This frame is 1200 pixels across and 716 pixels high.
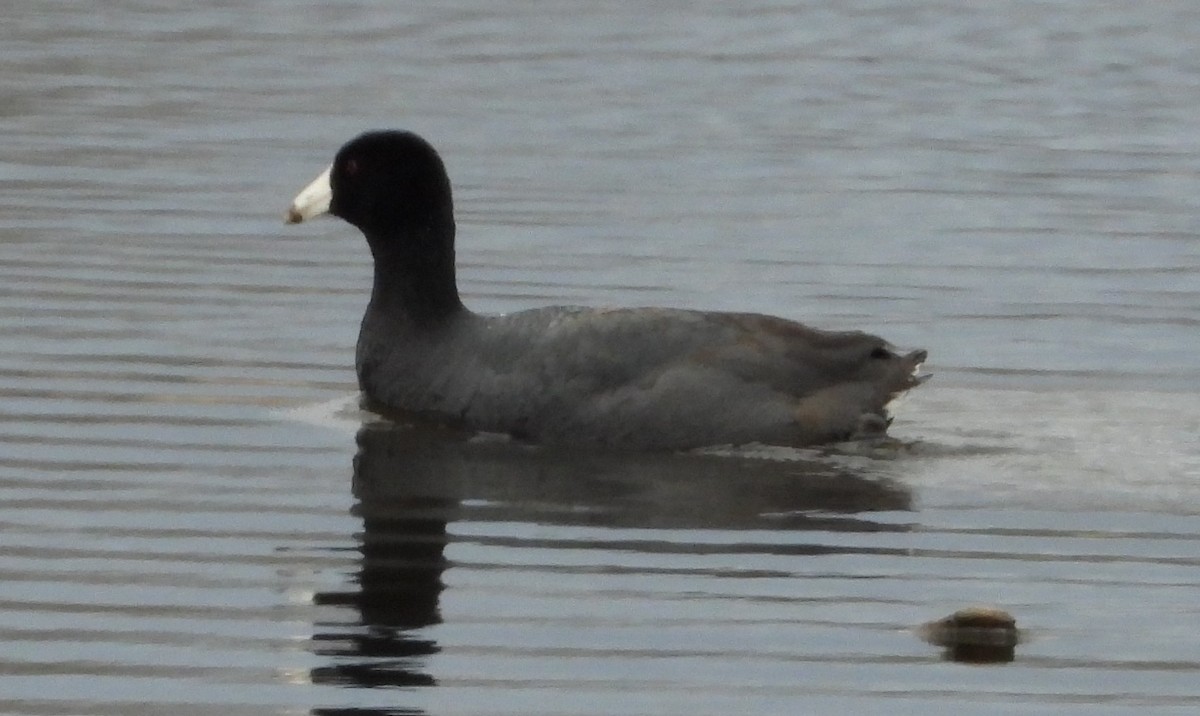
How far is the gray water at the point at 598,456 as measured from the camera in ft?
25.0

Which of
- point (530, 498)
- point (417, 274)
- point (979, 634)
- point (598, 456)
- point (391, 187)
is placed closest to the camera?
point (979, 634)

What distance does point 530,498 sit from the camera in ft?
32.7

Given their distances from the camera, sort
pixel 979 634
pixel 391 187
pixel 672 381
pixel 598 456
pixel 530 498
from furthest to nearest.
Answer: pixel 391 187, pixel 672 381, pixel 598 456, pixel 530 498, pixel 979 634

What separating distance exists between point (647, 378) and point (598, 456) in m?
0.40

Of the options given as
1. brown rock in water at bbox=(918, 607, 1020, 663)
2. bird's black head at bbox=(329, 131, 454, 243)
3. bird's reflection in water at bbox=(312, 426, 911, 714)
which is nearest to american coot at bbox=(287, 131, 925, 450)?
bird's reflection in water at bbox=(312, 426, 911, 714)

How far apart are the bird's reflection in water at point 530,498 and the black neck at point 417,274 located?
A: 0.62 m

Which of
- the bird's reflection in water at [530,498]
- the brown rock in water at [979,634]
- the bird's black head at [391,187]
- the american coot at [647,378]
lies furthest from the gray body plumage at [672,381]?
the brown rock in water at [979,634]

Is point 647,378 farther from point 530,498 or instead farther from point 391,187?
point 391,187

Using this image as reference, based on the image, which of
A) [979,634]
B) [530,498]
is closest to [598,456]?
[530,498]

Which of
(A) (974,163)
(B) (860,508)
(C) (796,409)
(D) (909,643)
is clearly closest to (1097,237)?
(A) (974,163)

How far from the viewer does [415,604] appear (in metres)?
8.23

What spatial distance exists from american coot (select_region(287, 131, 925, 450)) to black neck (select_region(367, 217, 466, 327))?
16 cm

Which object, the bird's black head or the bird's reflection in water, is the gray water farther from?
the bird's black head

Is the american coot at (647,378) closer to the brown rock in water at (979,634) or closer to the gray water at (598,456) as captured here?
the gray water at (598,456)
